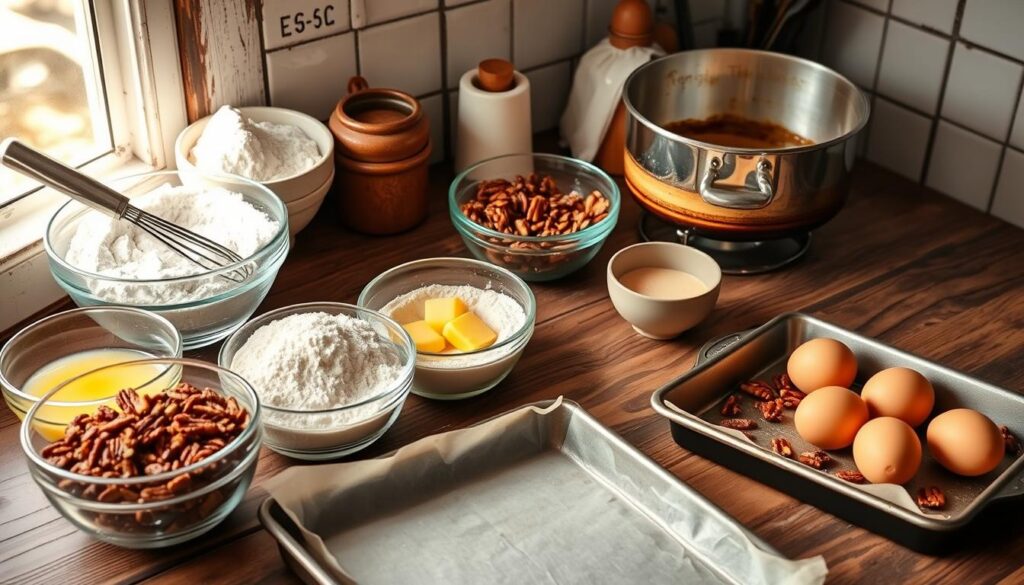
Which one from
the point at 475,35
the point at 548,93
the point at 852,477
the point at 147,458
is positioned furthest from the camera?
the point at 548,93

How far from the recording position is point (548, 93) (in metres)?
1.57

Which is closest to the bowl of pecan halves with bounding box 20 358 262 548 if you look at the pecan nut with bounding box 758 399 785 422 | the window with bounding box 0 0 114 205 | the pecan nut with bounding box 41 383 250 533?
the pecan nut with bounding box 41 383 250 533

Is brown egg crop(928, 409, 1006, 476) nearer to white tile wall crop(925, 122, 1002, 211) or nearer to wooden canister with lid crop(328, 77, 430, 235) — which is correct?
white tile wall crop(925, 122, 1002, 211)

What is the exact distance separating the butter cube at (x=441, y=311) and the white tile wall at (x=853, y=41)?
0.70 meters

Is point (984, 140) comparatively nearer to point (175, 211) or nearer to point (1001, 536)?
point (1001, 536)

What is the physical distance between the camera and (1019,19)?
4.34ft

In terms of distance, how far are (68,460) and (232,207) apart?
0.38 m

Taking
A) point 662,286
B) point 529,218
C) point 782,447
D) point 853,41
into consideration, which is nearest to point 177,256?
point 529,218

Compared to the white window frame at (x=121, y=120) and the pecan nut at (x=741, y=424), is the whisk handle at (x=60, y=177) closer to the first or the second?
the white window frame at (x=121, y=120)

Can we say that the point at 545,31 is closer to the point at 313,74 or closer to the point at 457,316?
the point at 313,74

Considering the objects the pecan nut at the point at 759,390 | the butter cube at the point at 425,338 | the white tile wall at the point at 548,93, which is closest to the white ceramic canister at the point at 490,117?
the white tile wall at the point at 548,93

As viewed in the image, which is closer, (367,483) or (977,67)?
(367,483)

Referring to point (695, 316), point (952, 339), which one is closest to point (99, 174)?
point (695, 316)

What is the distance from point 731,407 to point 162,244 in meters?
0.58
